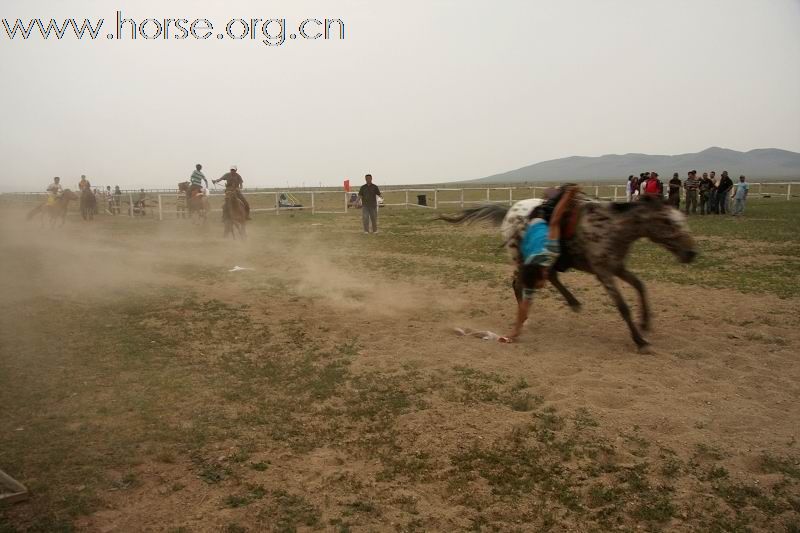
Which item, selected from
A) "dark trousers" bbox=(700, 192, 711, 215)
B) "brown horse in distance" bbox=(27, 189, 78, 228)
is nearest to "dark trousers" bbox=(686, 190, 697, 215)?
"dark trousers" bbox=(700, 192, 711, 215)

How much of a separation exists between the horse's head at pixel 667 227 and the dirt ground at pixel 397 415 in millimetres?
1099

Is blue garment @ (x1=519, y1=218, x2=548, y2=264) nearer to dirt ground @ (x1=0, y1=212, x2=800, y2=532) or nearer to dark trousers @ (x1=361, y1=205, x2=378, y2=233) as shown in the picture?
dirt ground @ (x1=0, y1=212, x2=800, y2=532)

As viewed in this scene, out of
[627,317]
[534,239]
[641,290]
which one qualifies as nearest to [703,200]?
[641,290]

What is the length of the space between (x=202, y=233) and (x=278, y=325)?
14.1 m

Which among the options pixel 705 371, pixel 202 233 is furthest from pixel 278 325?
pixel 202 233

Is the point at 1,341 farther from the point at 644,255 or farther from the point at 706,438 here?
the point at 644,255

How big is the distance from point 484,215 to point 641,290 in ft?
7.36

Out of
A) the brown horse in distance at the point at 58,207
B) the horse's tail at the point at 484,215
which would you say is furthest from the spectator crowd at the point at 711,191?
the brown horse in distance at the point at 58,207

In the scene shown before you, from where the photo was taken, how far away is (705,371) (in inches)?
219

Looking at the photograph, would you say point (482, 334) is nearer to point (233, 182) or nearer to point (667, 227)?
point (667, 227)

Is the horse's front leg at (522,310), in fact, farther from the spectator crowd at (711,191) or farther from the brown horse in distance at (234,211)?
the spectator crowd at (711,191)

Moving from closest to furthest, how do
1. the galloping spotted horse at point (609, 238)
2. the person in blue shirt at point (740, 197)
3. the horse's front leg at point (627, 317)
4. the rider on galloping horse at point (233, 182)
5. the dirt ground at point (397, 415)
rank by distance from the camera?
the dirt ground at point (397, 415) → the horse's front leg at point (627, 317) → the galloping spotted horse at point (609, 238) → the rider on galloping horse at point (233, 182) → the person in blue shirt at point (740, 197)

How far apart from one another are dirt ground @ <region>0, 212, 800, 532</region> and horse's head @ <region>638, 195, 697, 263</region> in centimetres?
110

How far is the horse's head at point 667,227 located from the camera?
626 cm
